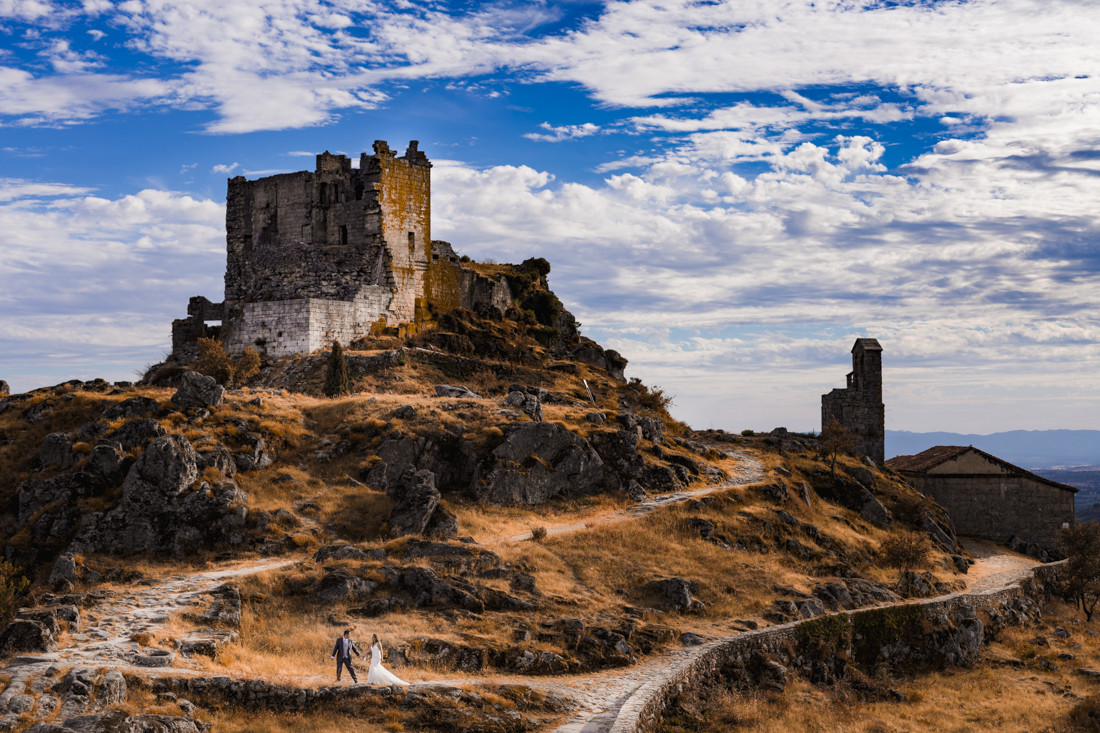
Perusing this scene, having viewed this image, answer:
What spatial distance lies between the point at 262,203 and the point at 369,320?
30.0ft

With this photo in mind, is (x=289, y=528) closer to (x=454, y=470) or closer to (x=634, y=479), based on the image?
(x=454, y=470)

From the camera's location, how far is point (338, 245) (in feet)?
160

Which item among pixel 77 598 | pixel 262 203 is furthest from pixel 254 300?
pixel 77 598

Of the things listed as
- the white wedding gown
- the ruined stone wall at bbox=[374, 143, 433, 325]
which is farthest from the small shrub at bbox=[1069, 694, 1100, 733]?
the ruined stone wall at bbox=[374, 143, 433, 325]

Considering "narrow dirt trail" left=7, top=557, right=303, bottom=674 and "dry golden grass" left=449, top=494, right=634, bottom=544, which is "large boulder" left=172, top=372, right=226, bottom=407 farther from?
"dry golden grass" left=449, top=494, right=634, bottom=544

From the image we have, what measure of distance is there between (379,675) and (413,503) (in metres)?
10.3

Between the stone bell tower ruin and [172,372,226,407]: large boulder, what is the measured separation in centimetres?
3741

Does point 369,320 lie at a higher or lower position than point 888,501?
higher

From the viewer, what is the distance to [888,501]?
148 feet

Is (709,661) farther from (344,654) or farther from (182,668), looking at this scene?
(182,668)

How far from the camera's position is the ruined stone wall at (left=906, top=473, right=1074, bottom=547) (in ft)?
161

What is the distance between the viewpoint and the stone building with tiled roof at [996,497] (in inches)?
1934

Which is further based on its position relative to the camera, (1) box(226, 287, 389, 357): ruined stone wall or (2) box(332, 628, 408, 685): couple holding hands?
(1) box(226, 287, 389, 357): ruined stone wall

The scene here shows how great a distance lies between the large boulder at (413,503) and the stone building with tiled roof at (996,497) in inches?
1236
